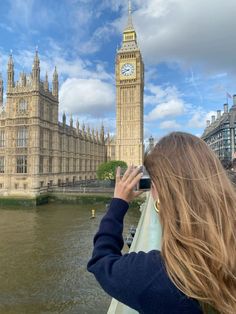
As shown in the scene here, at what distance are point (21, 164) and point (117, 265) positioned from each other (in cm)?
4043

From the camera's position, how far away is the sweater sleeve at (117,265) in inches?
52.4

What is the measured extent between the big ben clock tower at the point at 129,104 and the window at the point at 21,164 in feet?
95.6

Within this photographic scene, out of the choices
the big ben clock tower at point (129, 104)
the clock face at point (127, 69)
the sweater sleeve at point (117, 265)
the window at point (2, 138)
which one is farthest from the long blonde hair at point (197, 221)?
the clock face at point (127, 69)

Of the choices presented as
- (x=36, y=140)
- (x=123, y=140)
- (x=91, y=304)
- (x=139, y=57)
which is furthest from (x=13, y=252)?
(x=139, y=57)

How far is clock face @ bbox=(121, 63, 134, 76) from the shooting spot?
67750 millimetres

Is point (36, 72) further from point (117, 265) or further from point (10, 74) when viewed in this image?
point (117, 265)

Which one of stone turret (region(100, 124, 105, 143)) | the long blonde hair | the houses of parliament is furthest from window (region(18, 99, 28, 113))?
the long blonde hair

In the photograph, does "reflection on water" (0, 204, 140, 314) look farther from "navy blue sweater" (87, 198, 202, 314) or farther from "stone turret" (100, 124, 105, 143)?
"stone turret" (100, 124, 105, 143)

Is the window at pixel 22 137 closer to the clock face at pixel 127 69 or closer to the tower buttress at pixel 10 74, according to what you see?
the tower buttress at pixel 10 74

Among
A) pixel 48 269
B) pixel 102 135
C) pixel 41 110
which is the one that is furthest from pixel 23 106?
pixel 102 135

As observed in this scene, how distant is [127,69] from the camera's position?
223 ft

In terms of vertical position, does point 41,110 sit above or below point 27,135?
above

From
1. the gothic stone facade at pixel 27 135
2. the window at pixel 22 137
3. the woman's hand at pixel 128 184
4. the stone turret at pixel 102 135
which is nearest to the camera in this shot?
the woman's hand at pixel 128 184

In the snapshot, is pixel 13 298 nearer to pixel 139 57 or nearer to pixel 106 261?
pixel 106 261
